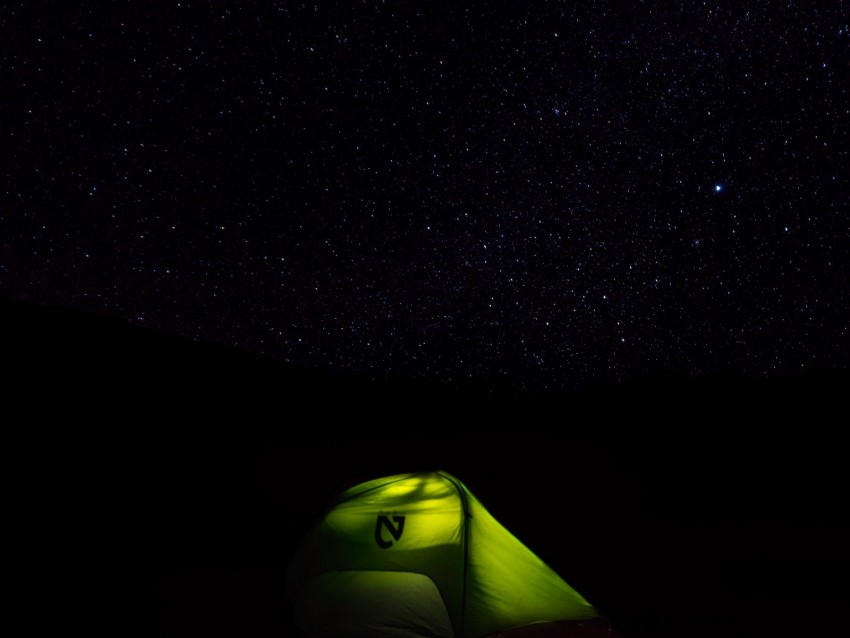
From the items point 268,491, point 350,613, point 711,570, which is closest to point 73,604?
point 350,613

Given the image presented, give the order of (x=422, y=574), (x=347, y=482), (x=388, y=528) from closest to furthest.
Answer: (x=422, y=574), (x=388, y=528), (x=347, y=482)

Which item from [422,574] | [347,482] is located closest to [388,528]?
[422,574]

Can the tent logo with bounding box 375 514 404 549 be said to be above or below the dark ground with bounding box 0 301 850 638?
above

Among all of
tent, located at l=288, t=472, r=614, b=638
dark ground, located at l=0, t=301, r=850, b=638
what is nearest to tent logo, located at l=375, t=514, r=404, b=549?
tent, located at l=288, t=472, r=614, b=638

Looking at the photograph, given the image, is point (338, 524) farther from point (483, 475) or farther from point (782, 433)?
point (782, 433)

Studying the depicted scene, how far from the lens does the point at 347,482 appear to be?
10.7m

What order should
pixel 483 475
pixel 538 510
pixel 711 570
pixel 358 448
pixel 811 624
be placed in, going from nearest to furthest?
pixel 811 624, pixel 711 570, pixel 538 510, pixel 483 475, pixel 358 448

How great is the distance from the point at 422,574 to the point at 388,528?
0.47 metres

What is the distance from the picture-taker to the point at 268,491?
10312 mm

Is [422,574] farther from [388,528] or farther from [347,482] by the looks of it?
[347,482]

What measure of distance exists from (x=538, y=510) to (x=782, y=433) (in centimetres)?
1182

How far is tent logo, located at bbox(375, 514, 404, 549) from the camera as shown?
4.43 metres

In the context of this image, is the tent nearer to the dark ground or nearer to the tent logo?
the tent logo

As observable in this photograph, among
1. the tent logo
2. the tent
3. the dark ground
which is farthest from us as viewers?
the dark ground
